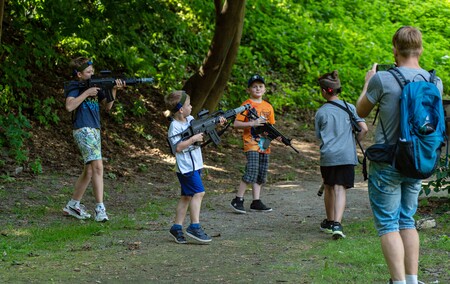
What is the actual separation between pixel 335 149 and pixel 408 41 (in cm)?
311

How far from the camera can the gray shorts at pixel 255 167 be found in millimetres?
10125

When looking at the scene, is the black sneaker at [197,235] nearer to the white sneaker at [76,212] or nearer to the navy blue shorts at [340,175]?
the navy blue shorts at [340,175]

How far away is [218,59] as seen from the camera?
1440 centimetres

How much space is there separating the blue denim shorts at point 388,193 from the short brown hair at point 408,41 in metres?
0.84

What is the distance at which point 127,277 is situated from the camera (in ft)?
21.0

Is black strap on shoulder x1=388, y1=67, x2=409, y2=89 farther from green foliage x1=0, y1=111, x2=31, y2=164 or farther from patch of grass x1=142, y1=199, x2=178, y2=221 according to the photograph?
green foliage x1=0, y1=111, x2=31, y2=164

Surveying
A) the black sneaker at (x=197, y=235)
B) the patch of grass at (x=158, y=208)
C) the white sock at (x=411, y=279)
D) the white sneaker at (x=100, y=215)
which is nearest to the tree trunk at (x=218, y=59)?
the patch of grass at (x=158, y=208)

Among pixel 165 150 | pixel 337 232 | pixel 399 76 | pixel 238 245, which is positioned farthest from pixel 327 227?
pixel 165 150

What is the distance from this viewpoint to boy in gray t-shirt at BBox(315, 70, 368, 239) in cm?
847

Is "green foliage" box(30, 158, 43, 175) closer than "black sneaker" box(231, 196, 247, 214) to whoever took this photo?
No

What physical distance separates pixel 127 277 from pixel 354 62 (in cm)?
1647

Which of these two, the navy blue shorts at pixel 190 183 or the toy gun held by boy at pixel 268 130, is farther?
the toy gun held by boy at pixel 268 130

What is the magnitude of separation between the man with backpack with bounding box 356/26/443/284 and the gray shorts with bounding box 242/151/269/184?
4.54 meters

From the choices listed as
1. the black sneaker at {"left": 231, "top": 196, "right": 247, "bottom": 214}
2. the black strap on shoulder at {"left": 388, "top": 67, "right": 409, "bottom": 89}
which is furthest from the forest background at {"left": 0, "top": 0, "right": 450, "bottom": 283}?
the black strap on shoulder at {"left": 388, "top": 67, "right": 409, "bottom": 89}
